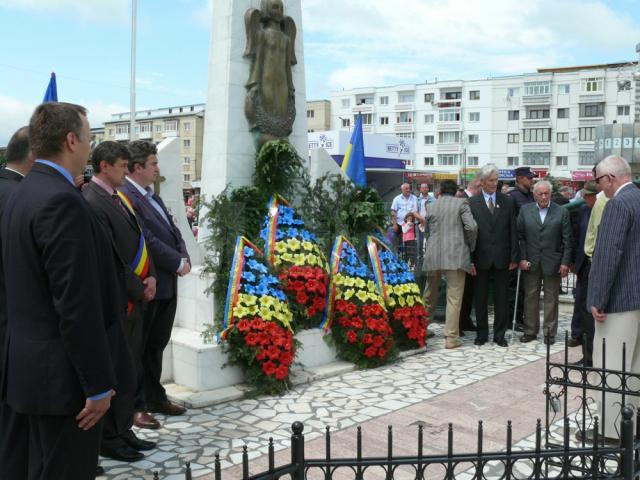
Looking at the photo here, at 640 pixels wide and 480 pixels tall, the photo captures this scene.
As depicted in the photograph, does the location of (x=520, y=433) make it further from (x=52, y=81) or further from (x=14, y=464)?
Result: (x=52, y=81)

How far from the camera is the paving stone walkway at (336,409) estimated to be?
4.24 m

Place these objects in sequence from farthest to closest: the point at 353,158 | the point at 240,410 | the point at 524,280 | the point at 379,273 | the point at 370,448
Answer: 1. the point at 353,158
2. the point at 524,280
3. the point at 379,273
4. the point at 240,410
5. the point at 370,448

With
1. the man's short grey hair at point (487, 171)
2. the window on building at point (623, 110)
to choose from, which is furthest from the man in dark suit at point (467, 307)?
the window on building at point (623, 110)

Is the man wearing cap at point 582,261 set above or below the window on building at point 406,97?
below

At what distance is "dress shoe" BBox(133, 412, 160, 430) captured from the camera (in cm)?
475

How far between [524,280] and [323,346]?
3134 millimetres

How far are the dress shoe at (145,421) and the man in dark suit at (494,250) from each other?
436 cm

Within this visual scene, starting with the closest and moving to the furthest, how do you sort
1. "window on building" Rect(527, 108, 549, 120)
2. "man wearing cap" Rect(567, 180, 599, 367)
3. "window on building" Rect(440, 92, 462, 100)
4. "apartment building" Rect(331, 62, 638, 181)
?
"man wearing cap" Rect(567, 180, 599, 367) < "apartment building" Rect(331, 62, 638, 181) < "window on building" Rect(527, 108, 549, 120) < "window on building" Rect(440, 92, 462, 100)

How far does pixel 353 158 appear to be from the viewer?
28.7ft

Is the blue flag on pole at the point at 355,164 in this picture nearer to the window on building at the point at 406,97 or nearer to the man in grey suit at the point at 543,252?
the man in grey suit at the point at 543,252

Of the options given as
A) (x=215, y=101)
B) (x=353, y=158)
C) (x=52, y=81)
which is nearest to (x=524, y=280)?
(x=353, y=158)

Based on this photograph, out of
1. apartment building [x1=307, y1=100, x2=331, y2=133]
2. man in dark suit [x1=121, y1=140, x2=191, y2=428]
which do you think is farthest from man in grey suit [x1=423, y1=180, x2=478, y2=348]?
apartment building [x1=307, y1=100, x2=331, y2=133]

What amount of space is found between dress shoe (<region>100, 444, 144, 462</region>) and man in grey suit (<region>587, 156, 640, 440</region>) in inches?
125

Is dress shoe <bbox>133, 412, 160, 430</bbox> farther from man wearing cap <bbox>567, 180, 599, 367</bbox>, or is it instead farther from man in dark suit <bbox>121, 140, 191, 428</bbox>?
man wearing cap <bbox>567, 180, 599, 367</bbox>
